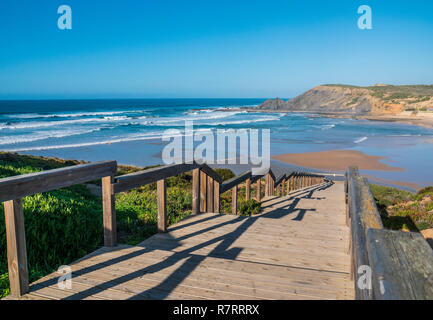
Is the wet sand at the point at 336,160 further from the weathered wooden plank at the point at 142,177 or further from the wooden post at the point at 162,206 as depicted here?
the wooden post at the point at 162,206

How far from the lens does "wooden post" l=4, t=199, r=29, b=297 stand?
252cm

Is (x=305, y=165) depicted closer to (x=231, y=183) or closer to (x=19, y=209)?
(x=231, y=183)

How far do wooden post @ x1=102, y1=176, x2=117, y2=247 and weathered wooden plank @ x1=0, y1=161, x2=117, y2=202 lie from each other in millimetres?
120

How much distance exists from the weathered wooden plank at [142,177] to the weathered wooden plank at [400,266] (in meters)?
2.66

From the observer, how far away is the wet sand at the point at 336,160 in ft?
70.8

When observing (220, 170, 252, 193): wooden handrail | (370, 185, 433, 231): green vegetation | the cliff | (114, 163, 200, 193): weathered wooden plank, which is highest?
the cliff

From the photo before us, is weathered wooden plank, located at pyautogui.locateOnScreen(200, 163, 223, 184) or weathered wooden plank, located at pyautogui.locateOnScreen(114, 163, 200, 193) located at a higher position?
weathered wooden plank, located at pyautogui.locateOnScreen(114, 163, 200, 193)

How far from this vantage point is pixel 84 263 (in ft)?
10.8

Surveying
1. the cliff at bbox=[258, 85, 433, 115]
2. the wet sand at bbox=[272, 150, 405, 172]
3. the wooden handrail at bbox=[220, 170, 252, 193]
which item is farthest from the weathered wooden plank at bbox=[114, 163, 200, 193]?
the cliff at bbox=[258, 85, 433, 115]

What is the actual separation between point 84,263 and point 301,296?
78.5 inches

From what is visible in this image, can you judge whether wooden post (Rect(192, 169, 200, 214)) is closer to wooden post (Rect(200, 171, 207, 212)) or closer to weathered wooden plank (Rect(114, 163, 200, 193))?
wooden post (Rect(200, 171, 207, 212))

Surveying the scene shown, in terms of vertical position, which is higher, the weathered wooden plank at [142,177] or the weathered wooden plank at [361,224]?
the weathered wooden plank at [142,177]

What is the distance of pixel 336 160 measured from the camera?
24.1 metres

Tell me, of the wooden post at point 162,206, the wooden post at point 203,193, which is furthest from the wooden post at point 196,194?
the wooden post at point 162,206
